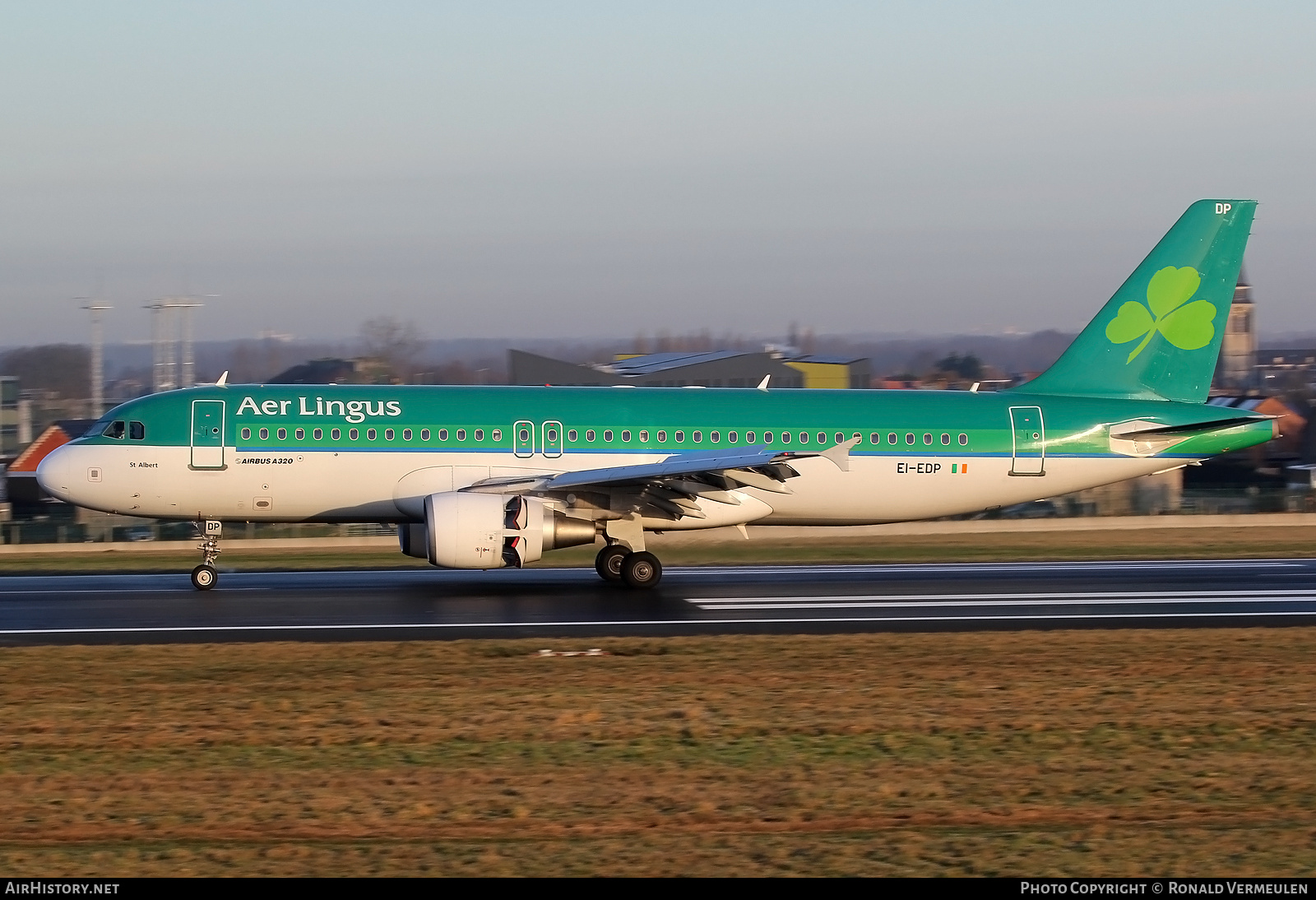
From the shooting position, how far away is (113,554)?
32344 mm

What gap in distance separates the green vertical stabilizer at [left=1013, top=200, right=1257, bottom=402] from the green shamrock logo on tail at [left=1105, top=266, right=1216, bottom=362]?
2 centimetres

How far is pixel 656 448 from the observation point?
22.7m

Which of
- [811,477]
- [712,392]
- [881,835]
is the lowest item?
[881,835]

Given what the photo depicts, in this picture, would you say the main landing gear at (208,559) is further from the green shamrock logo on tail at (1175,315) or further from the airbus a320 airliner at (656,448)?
the green shamrock logo on tail at (1175,315)

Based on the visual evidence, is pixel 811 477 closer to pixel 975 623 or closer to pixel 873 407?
pixel 873 407

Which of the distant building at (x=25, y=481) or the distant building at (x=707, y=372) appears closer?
the distant building at (x=25, y=481)

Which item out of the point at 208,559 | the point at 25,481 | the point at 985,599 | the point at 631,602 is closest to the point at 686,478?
the point at 631,602

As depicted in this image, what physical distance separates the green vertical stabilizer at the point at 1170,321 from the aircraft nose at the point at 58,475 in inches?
665

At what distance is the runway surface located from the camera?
17.0 meters

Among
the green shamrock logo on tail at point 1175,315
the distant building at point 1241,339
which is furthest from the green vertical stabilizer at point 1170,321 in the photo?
the distant building at point 1241,339

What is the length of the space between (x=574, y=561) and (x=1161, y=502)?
2651cm

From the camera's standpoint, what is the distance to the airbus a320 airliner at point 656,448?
2139 centimetres

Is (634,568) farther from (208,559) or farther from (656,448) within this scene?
(208,559)
